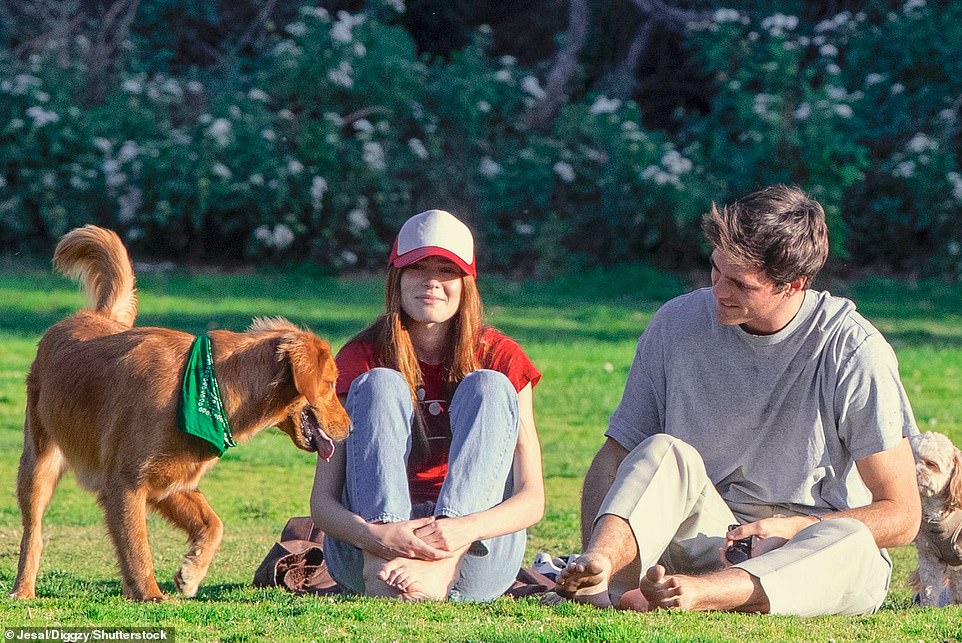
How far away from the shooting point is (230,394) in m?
5.11

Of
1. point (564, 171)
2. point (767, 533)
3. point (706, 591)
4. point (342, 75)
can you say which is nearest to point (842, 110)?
point (564, 171)

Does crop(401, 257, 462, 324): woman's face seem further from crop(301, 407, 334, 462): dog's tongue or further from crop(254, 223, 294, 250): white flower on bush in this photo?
crop(254, 223, 294, 250): white flower on bush

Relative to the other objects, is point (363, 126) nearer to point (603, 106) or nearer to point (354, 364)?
point (603, 106)

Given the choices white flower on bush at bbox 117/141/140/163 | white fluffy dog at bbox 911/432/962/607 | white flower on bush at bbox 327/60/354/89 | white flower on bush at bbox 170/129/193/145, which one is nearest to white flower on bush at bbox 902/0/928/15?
white flower on bush at bbox 327/60/354/89

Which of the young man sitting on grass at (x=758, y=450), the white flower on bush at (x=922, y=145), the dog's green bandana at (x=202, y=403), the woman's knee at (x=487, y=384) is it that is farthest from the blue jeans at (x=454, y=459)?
the white flower on bush at (x=922, y=145)

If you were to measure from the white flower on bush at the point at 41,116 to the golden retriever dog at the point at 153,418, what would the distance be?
12956mm

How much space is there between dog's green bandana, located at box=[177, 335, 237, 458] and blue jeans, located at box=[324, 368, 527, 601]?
0.47 m

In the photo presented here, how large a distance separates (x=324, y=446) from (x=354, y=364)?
0.35 metres

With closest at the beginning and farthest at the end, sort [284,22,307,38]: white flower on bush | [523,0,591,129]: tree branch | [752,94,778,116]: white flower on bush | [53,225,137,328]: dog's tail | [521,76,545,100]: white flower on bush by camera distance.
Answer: [53,225,137,328]: dog's tail → [752,94,778,116]: white flower on bush → [284,22,307,38]: white flower on bush → [521,76,545,100]: white flower on bush → [523,0,591,129]: tree branch

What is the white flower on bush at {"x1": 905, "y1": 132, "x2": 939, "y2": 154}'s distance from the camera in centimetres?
1762

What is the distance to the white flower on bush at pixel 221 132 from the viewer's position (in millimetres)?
17406

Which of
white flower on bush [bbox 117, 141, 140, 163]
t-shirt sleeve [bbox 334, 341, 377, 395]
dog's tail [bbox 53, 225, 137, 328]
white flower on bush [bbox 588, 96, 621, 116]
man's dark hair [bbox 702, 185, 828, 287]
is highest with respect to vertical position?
white flower on bush [bbox 588, 96, 621, 116]

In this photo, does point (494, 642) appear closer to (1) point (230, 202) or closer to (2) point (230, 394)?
(2) point (230, 394)

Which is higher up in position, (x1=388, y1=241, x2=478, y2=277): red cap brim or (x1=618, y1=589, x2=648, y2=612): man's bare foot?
(x1=388, y1=241, x2=478, y2=277): red cap brim
